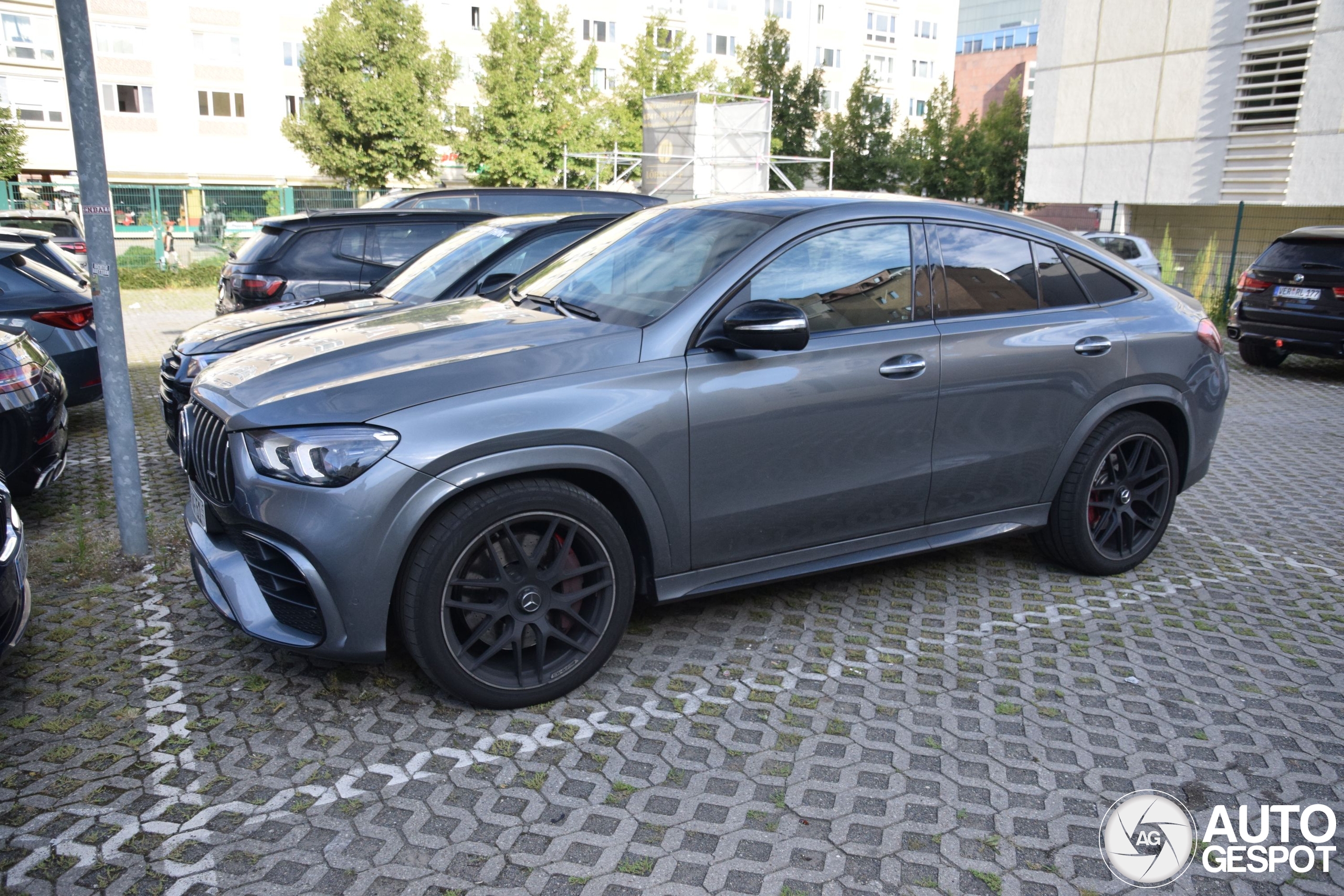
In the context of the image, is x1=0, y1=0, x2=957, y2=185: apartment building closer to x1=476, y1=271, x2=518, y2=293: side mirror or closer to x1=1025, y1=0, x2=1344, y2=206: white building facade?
x1=1025, y1=0, x2=1344, y2=206: white building facade

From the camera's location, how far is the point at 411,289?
6691 millimetres

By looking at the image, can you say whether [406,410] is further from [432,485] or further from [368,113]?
[368,113]

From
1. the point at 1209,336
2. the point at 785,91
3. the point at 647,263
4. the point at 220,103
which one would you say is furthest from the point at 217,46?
the point at 1209,336

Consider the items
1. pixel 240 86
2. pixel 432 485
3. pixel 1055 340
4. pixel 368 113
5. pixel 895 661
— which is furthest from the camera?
pixel 240 86

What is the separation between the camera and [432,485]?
10.6 ft

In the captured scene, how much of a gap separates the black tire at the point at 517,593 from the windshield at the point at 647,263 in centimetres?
85

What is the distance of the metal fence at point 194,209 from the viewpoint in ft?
72.8

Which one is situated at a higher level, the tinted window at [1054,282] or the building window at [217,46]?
the building window at [217,46]

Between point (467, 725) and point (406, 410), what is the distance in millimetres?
1126

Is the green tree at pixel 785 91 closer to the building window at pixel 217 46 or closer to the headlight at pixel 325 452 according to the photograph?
the building window at pixel 217 46

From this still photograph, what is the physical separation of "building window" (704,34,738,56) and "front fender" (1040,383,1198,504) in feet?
204

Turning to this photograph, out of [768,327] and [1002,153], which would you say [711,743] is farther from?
[1002,153]

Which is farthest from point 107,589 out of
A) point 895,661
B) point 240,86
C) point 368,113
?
point 240,86

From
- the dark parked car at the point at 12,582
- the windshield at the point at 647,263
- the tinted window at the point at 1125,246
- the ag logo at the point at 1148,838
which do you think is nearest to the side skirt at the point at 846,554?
the windshield at the point at 647,263
